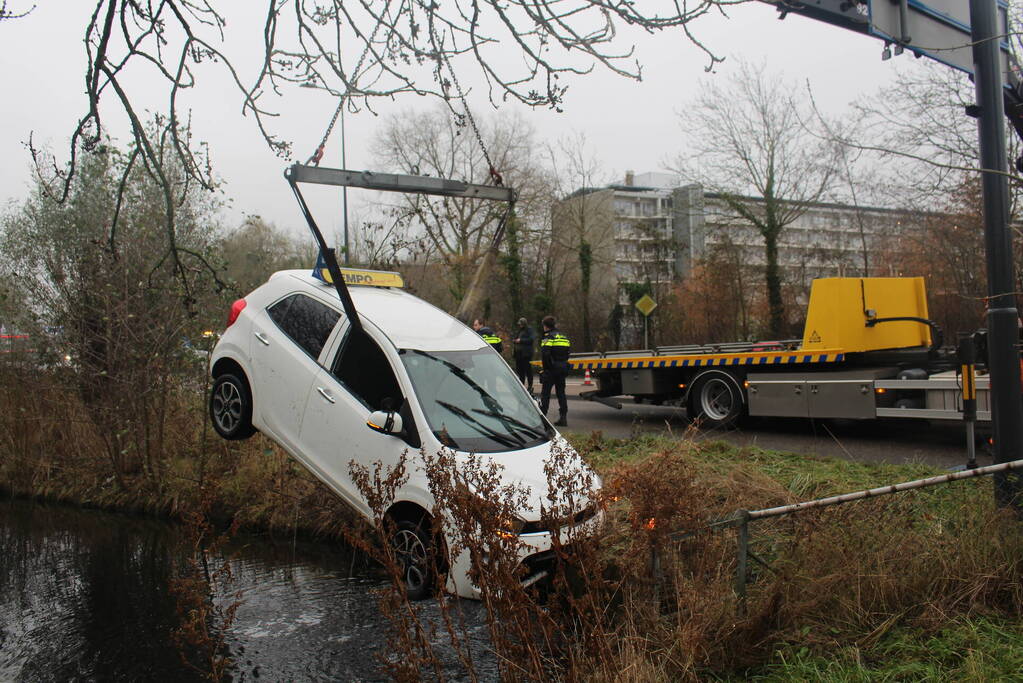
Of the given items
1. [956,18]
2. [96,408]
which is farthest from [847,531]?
[96,408]

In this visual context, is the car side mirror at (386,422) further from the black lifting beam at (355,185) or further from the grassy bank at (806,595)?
the grassy bank at (806,595)

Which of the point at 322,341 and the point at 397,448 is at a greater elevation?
the point at 322,341

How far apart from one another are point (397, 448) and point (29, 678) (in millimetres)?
2736

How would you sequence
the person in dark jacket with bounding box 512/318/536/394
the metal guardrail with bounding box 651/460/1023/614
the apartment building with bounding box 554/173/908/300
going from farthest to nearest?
the apartment building with bounding box 554/173/908/300 < the person in dark jacket with bounding box 512/318/536/394 < the metal guardrail with bounding box 651/460/1023/614

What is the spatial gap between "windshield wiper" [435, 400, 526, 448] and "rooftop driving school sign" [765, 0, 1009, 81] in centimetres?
334

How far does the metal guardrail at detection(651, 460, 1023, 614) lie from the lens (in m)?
3.82

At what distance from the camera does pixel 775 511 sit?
13.1ft

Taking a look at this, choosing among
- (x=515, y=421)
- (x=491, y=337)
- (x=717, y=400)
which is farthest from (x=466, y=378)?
(x=491, y=337)

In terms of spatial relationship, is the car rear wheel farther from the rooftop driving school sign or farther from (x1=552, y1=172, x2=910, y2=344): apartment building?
(x1=552, y1=172, x2=910, y2=344): apartment building

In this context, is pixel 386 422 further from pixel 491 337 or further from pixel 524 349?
pixel 524 349

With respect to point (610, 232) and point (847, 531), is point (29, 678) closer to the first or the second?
point (847, 531)

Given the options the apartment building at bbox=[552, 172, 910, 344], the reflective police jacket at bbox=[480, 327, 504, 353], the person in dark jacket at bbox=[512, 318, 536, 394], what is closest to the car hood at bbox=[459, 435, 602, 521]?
the reflective police jacket at bbox=[480, 327, 504, 353]

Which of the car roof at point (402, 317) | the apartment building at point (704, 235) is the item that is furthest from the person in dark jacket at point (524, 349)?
the apartment building at point (704, 235)

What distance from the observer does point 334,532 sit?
8.34m
